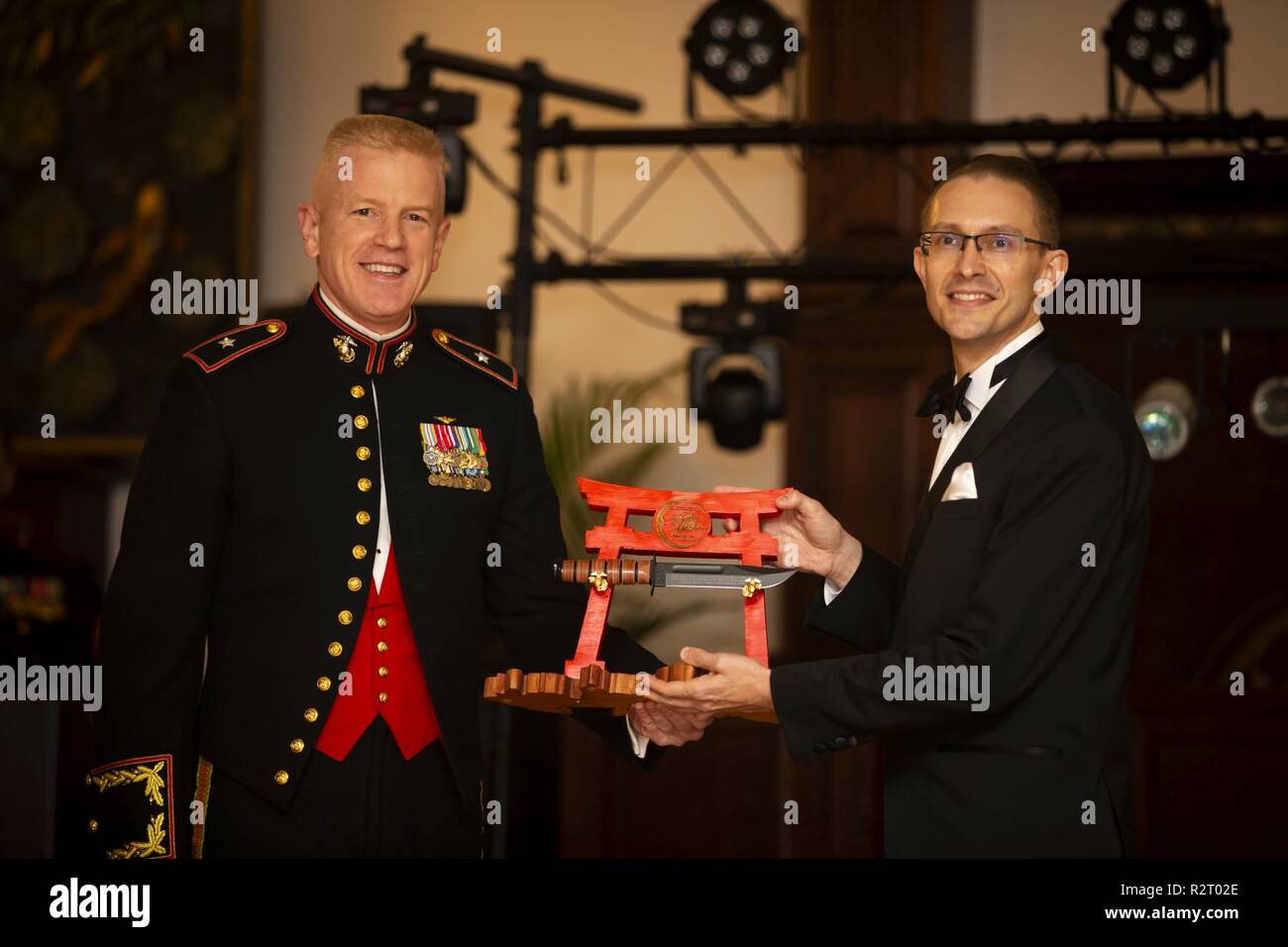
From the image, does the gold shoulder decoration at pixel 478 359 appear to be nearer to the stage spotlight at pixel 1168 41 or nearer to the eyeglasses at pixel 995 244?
the eyeglasses at pixel 995 244

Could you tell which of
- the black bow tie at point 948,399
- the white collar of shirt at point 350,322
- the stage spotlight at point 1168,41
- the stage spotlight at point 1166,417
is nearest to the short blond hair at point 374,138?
the white collar of shirt at point 350,322

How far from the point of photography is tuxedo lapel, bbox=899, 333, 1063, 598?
249 cm

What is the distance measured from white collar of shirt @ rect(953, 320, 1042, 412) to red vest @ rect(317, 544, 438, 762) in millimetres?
975

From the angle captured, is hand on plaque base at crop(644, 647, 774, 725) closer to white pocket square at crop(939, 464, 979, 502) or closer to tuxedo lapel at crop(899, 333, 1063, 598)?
tuxedo lapel at crop(899, 333, 1063, 598)

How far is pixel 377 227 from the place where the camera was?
2375 mm

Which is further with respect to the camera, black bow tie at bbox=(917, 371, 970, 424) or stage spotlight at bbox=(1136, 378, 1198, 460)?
stage spotlight at bbox=(1136, 378, 1198, 460)

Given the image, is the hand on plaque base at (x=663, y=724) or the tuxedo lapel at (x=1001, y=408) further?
the hand on plaque base at (x=663, y=724)

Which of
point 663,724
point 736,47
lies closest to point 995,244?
point 663,724

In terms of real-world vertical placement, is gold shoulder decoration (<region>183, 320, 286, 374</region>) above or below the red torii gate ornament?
above

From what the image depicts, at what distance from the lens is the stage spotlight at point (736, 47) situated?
5059mm

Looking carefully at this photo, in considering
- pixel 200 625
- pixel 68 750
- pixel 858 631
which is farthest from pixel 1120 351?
pixel 200 625

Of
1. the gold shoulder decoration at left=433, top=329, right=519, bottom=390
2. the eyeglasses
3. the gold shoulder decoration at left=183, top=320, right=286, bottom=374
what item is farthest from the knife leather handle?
the eyeglasses

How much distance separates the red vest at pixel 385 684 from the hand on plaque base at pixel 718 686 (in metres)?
0.37

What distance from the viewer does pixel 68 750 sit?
520 cm
